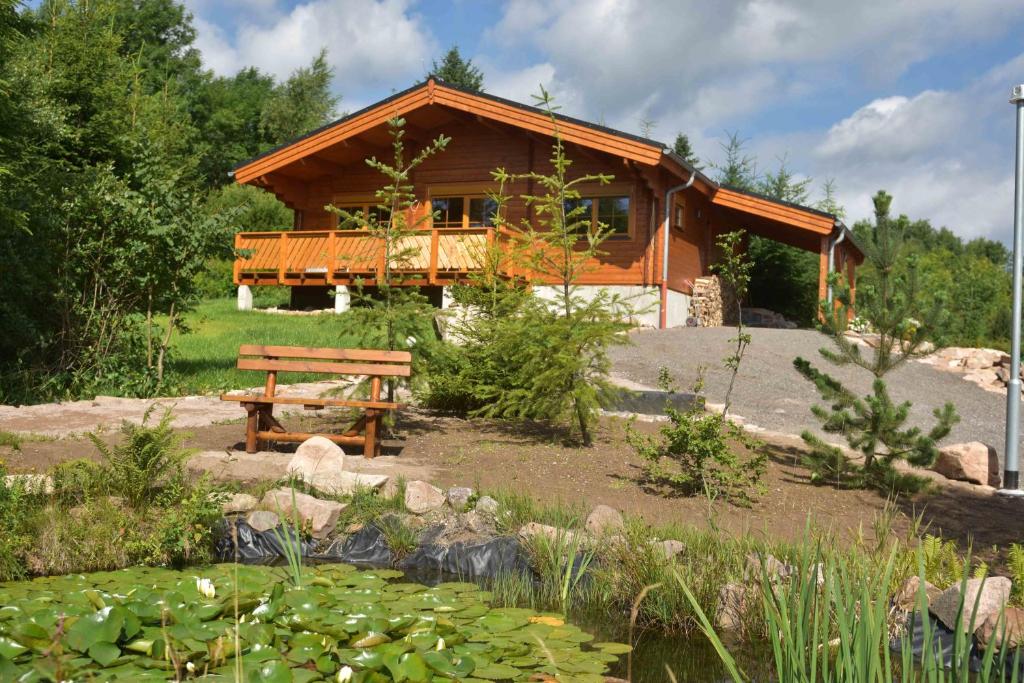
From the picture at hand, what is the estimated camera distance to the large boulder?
5891mm

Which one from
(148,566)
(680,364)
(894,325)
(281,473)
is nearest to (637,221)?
(680,364)

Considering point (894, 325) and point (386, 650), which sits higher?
point (894, 325)

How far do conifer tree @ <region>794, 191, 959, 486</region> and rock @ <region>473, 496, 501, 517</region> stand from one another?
241cm

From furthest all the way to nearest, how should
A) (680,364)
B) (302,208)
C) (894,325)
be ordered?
(302,208), (680,364), (894,325)

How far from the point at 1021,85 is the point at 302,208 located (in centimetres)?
1778

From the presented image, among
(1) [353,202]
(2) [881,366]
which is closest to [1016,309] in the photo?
(2) [881,366]

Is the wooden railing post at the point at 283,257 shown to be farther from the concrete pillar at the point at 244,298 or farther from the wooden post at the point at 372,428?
the wooden post at the point at 372,428

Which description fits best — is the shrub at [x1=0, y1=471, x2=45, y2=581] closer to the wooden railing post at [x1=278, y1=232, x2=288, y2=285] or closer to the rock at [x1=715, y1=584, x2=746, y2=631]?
the rock at [x1=715, y1=584, x2=746, y2=631]

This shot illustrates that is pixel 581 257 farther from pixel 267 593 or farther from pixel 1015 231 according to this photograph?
pixel 267 593

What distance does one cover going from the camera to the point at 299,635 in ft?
10.6

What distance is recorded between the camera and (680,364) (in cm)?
1321

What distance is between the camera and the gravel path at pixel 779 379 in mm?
10695

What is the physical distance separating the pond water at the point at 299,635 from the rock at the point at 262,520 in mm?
921

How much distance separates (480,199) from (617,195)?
336 cm
